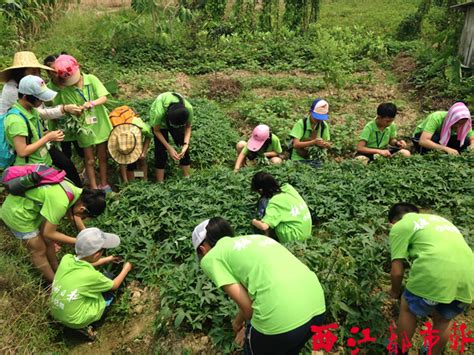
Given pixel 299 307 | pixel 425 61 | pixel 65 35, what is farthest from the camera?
pixel 65 35

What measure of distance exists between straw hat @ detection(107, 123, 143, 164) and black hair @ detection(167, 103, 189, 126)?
55 centimetres

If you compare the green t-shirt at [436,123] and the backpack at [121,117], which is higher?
the backpack at [121,117]

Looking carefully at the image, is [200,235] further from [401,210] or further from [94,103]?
[94,103]

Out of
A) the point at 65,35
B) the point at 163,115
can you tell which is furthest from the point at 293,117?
the point at 65,35

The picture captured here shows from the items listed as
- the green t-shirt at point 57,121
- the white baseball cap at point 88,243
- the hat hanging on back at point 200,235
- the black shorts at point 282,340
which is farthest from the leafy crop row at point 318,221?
the green t-shirt at point 57,121

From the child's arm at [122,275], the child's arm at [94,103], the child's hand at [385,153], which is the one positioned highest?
the child's arm at [94,103]

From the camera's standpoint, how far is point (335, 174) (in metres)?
5.05

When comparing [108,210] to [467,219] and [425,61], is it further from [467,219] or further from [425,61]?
[425,61]

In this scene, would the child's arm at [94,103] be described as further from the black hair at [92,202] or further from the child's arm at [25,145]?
the black hair at [92,202]

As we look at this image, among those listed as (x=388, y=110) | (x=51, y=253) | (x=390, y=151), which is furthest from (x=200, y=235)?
(x=390, y=151)

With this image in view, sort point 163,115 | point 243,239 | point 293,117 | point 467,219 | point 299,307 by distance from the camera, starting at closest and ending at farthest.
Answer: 1. point 299,307
2. point 243,239
3. point 467,219
4. point 163,115
5. point 293,117

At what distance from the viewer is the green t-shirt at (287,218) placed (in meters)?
3.77

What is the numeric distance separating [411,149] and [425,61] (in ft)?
15.0

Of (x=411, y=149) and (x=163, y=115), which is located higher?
(x=163, y=115)
